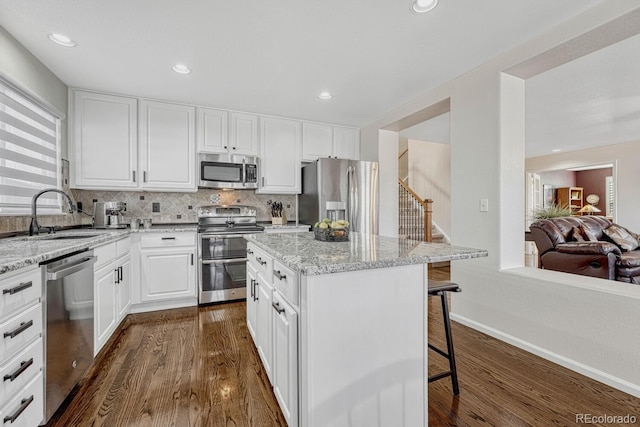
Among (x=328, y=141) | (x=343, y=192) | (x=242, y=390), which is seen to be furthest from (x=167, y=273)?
(x=328, y=141)

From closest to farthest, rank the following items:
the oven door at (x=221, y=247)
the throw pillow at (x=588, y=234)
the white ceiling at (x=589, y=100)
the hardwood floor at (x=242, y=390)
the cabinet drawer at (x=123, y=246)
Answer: the hardwood floor at (x=242, y=390), the cabinet drawer at (x=123, y=246), the white ceiling at (x=589, y=100), the oven door at (x=221, y=247), the throw pillow at (x=588, y=234)

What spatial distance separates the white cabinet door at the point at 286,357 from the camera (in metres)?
1.23

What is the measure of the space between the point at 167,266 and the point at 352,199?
2361mm

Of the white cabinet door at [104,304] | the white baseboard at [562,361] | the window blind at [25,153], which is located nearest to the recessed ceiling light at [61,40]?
the window blind at [25,153]

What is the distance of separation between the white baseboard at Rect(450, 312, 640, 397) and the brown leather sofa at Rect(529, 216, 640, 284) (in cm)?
161

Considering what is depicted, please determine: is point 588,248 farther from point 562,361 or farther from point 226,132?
point 226,132

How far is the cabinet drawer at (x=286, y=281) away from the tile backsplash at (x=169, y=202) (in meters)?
2.63

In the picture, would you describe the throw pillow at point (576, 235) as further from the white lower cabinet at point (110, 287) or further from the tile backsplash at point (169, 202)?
the white lower cabinet at point (110, 287)

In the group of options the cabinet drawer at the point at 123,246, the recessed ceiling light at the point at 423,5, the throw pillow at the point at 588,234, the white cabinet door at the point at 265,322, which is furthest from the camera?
the throw pillow at the point at 588,234

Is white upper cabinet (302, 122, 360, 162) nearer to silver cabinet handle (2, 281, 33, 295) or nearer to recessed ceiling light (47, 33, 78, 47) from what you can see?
recessed ceiling light (47, 33, 78, 47)

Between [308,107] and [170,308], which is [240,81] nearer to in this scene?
[308,107]

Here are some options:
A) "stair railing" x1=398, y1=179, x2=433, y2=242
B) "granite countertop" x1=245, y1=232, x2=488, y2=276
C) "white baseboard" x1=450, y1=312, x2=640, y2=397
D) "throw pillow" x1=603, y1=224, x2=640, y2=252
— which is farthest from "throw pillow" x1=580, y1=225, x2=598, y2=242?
"granite countertop" x1=245, y1=232, x2=488, y2=276

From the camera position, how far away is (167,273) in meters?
3.10

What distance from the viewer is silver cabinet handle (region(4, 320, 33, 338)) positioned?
1.17m
